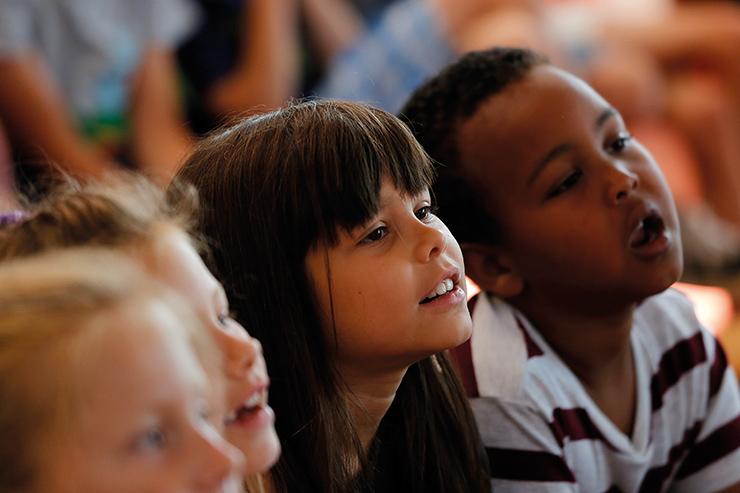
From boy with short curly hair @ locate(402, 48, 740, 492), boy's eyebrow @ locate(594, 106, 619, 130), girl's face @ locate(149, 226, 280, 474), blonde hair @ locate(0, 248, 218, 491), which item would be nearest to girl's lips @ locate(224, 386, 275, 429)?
girl's face @ locate(149, 226, 280, 474)

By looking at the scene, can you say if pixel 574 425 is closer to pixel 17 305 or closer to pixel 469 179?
pixel 469 179

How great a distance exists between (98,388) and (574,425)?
547 mm

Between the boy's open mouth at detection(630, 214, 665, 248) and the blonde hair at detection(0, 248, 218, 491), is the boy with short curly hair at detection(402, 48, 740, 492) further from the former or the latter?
the blonde hair at detection(0, 248, 218, 491)

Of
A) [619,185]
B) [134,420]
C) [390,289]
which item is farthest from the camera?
[619,185]

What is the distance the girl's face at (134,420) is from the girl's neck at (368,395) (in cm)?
24

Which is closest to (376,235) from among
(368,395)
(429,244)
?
(429,244)

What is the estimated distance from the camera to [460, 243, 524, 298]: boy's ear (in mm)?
→ 796

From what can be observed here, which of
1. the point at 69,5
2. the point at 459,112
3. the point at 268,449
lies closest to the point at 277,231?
the point at 268,449

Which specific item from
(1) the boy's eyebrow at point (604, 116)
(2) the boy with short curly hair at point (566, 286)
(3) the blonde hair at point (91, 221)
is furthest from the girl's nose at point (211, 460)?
(1) the boy's eyebrow at point (604, 116)

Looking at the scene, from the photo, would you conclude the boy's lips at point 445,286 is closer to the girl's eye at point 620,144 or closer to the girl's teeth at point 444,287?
the girl's teeth at point 444,287

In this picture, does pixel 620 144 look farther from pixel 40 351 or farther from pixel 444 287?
pixel 40 351

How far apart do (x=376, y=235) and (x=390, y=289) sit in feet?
0.15

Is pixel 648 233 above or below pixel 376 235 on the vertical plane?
below

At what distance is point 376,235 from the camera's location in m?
0.57
